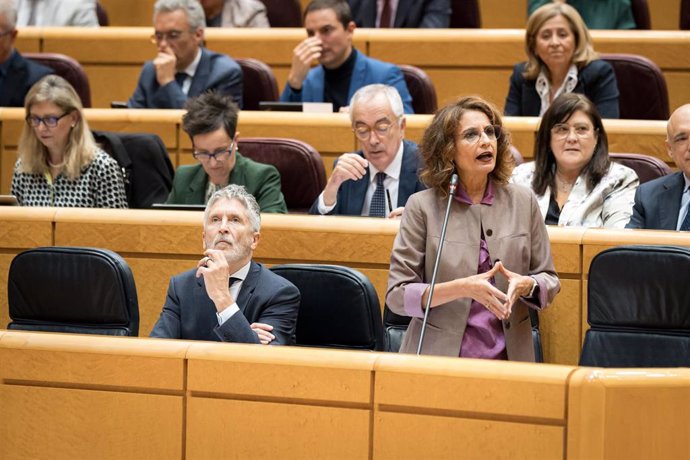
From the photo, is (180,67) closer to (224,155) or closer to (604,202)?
(224,155)

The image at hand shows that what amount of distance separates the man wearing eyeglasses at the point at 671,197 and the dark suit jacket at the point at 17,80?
1.76 metres

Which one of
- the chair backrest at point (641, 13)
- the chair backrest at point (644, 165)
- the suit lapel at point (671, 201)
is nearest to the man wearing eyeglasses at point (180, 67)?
the chair backrest at point (644, 165)

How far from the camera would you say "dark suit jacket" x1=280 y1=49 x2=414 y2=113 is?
119 inches

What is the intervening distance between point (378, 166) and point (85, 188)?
694 mm

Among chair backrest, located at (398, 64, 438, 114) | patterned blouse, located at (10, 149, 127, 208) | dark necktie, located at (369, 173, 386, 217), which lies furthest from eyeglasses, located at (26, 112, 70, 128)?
chair backrest, located at (398, 64, 438, 114)

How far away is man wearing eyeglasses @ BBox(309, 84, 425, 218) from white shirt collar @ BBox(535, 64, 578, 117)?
2.00ft

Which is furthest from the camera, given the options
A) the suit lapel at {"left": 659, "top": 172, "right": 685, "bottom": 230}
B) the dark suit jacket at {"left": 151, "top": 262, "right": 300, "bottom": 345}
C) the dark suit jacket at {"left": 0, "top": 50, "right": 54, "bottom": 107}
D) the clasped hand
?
the dark suit jacket at {"left": 0, "top": 50, "right": 54, "bottom": 107}

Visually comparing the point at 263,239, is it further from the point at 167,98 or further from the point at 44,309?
the point at 167,98

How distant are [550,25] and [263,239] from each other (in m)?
1.00

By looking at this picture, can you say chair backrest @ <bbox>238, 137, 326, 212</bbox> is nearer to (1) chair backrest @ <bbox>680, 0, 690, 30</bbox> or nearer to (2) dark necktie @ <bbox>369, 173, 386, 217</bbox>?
(2) dark necktie @ <bbox>369, 173, 386, 217</bbox>

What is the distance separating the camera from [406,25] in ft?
11.9

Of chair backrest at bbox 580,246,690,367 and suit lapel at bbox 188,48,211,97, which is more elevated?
suit lapel at bbox 188,48,211,97

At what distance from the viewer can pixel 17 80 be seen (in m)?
3.29

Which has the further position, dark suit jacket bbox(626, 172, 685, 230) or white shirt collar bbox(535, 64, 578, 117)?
white shirt collar bbox(535, 64, 578, 117)
